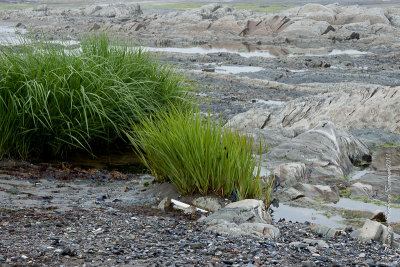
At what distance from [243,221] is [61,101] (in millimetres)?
3661

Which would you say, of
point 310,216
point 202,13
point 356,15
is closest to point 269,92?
point 310,216

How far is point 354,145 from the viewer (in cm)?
886

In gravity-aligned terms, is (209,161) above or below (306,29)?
above

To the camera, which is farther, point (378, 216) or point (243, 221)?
point (378, 216)

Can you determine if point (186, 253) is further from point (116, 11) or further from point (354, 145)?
point (116, 11)

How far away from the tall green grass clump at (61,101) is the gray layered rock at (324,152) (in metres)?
1.87

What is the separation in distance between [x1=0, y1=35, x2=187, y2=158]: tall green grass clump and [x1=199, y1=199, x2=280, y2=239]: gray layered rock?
8.40 feet

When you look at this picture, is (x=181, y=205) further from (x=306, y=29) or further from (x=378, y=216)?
(x=306, y=29)

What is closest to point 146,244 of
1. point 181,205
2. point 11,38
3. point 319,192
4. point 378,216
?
point 181,205

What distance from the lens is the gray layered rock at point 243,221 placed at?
466 centimetres

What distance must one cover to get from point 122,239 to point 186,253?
0.59 metres

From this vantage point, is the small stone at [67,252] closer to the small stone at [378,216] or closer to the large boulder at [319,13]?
the small stone at [378,216]

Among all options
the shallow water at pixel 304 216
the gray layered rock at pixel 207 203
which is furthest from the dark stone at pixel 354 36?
the gray layered rock at pixel 207 203

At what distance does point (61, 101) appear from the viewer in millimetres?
7488
